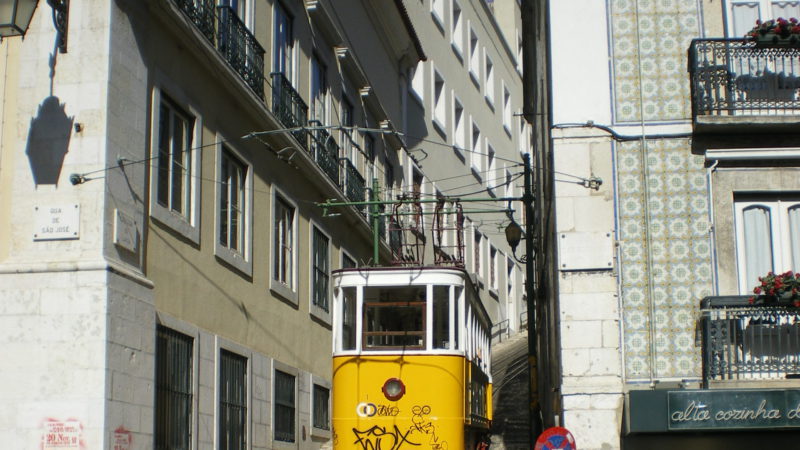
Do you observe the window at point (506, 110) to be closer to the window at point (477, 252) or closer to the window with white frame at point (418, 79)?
the window at point (477, 252)

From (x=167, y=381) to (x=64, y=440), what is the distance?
218 cm

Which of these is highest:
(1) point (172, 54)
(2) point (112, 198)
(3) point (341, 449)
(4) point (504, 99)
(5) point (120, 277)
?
(4) point (504, 99)

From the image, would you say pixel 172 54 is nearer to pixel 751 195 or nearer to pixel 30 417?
pixel 30 417

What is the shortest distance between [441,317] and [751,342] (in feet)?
12.5

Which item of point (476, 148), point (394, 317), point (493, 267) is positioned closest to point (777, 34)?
point (394, 317)

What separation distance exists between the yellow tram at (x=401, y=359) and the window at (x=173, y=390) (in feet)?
6.02

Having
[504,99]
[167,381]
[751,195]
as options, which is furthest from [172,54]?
[504,99]

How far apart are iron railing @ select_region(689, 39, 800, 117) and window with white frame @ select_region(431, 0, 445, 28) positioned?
2159 cm

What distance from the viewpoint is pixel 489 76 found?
1676 inches

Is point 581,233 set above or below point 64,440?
above

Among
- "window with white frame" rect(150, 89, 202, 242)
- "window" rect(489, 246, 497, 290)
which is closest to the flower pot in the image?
"window with white frame" rect(150, 89, 202, 242)

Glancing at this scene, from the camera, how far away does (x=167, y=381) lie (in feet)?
45.4

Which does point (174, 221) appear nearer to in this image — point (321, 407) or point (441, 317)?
point (441, 317)

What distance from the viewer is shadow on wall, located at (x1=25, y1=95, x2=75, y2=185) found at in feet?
41.3
